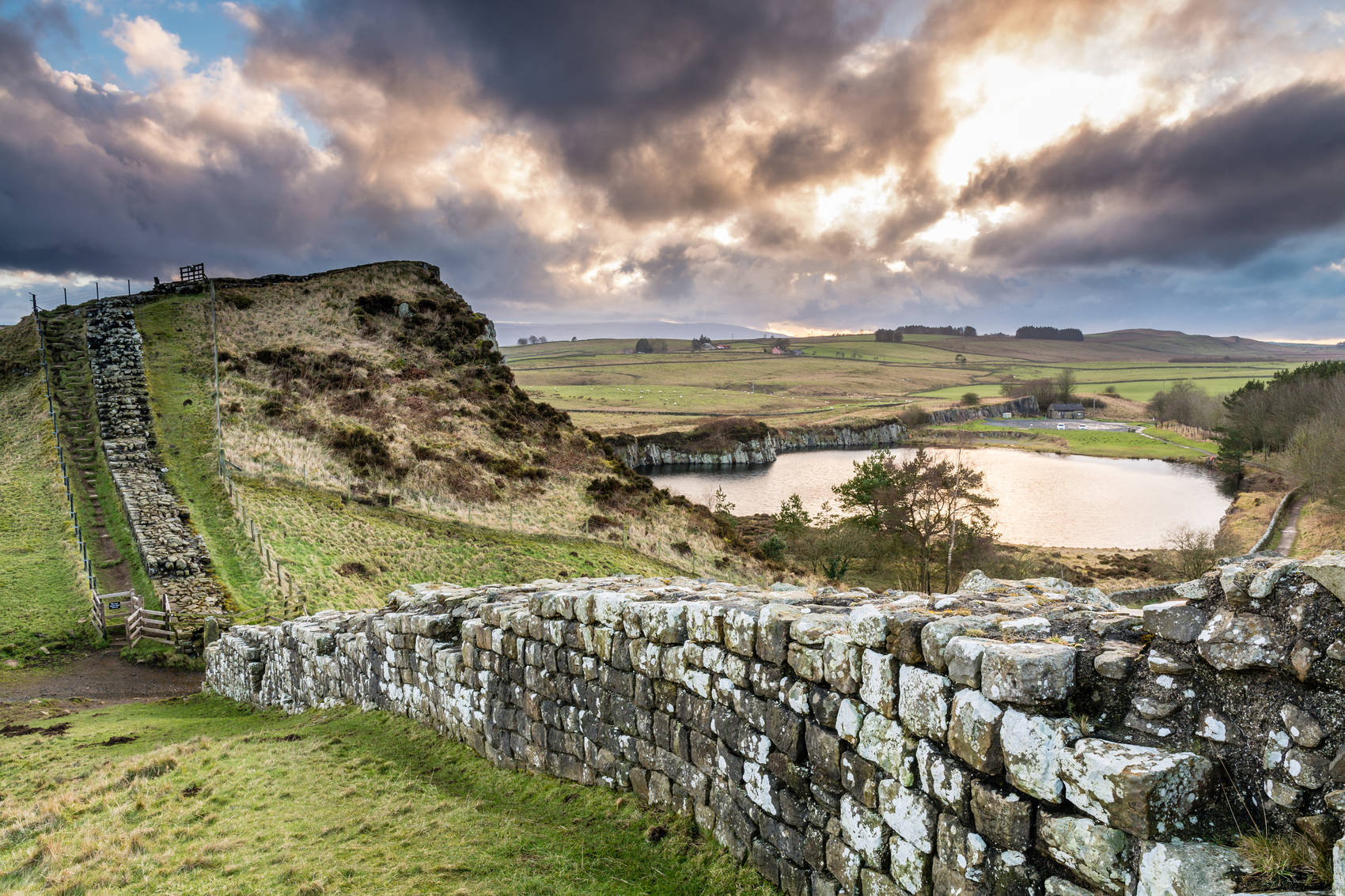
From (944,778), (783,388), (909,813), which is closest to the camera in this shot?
(944,778)

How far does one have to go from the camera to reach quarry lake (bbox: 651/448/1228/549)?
53.1m

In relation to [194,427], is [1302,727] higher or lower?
lower

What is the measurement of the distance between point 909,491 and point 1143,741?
3275 centimetres

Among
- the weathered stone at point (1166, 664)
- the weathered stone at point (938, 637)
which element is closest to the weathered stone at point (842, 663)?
the weathered stone at point (938, 637)

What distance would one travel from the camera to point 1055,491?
68.5 m

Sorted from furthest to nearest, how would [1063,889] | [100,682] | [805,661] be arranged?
1. [100,682]
2. [805,661]
3. [1063,889]

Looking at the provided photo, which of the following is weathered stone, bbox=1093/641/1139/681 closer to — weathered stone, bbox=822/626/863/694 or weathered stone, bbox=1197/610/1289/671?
weathered stone, bbox=1197/610/1289/671

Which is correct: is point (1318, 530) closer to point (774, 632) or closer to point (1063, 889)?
point (774, 632)

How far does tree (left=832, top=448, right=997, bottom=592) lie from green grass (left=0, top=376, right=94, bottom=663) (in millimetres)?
32693

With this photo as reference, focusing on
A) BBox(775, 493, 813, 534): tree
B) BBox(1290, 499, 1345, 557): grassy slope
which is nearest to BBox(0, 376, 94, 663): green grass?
BBox(775, 493, 813, 534): tree

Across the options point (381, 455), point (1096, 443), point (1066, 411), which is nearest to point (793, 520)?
point (381, 455)

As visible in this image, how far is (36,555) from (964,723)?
99.9 ft

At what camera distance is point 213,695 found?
16688mm

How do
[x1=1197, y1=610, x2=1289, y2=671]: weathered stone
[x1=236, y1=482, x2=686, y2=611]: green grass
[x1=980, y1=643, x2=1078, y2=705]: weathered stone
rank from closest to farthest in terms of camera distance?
1. [x1=1197, y1=610, x2=1289, y2=671]: weathered stone
2. [x1=980, y1=643, x2=1078, y2=705]: weathered stone
3. [x1=236, y1=482, x2=686, y2=611]: green grass
